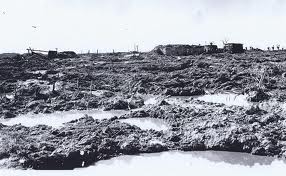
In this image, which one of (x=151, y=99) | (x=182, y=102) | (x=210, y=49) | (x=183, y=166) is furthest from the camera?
(x=210, y=49)

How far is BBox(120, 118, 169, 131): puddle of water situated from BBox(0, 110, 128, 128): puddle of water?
220 cm

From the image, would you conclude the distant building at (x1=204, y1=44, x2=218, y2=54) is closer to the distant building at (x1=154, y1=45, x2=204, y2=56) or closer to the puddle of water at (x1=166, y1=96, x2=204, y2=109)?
the distant building at (x1=154, y1=45, x2=204, y2=56)

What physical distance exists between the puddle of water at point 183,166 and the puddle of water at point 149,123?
11.6 feet

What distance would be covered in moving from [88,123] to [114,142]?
309 cm

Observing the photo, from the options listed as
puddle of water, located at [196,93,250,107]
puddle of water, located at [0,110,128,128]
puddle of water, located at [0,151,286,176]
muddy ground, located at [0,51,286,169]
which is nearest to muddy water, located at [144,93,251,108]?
puddle of water, located at [196,93,250,107]

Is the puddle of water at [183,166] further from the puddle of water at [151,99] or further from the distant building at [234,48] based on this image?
the distant building at [234,48]

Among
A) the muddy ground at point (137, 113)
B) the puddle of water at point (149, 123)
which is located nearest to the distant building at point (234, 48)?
the muddy ground at point (137, 113)

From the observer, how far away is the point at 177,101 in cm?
2088

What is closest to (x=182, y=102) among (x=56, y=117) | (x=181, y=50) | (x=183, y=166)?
(x=56, y=117)

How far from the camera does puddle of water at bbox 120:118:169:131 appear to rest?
16331 millimetres

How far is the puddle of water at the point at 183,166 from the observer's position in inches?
457

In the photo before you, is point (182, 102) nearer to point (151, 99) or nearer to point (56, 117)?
point (151, 99)

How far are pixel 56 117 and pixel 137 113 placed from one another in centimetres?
488

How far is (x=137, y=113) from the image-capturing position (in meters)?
18.2
